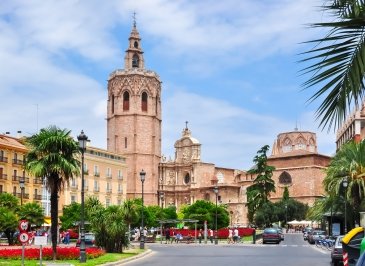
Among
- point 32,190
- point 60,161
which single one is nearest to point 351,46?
point 60,161

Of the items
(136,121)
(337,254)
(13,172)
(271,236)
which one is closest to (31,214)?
(271,236)

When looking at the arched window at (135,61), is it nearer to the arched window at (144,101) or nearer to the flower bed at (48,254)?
the arched window at (144,101)

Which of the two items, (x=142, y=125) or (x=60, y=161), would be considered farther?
(x=142, y=125)

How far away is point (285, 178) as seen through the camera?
131 meters

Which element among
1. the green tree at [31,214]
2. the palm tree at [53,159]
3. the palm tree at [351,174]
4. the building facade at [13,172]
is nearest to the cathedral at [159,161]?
the building facade at [13,172]

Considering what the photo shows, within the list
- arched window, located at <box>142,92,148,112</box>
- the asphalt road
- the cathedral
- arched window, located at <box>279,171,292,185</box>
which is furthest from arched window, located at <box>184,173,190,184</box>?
the asphalt road

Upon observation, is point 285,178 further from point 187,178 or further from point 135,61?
point 135,61

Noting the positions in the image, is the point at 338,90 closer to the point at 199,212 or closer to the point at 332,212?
the point at 332,212

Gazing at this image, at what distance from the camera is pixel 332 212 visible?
5169 centimetres

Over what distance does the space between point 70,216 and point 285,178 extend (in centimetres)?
6011

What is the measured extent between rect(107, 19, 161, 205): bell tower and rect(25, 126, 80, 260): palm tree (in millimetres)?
94399

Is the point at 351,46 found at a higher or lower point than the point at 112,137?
lower

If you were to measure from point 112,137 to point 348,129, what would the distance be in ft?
151

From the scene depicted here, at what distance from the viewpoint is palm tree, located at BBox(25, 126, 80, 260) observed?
29.5 m
